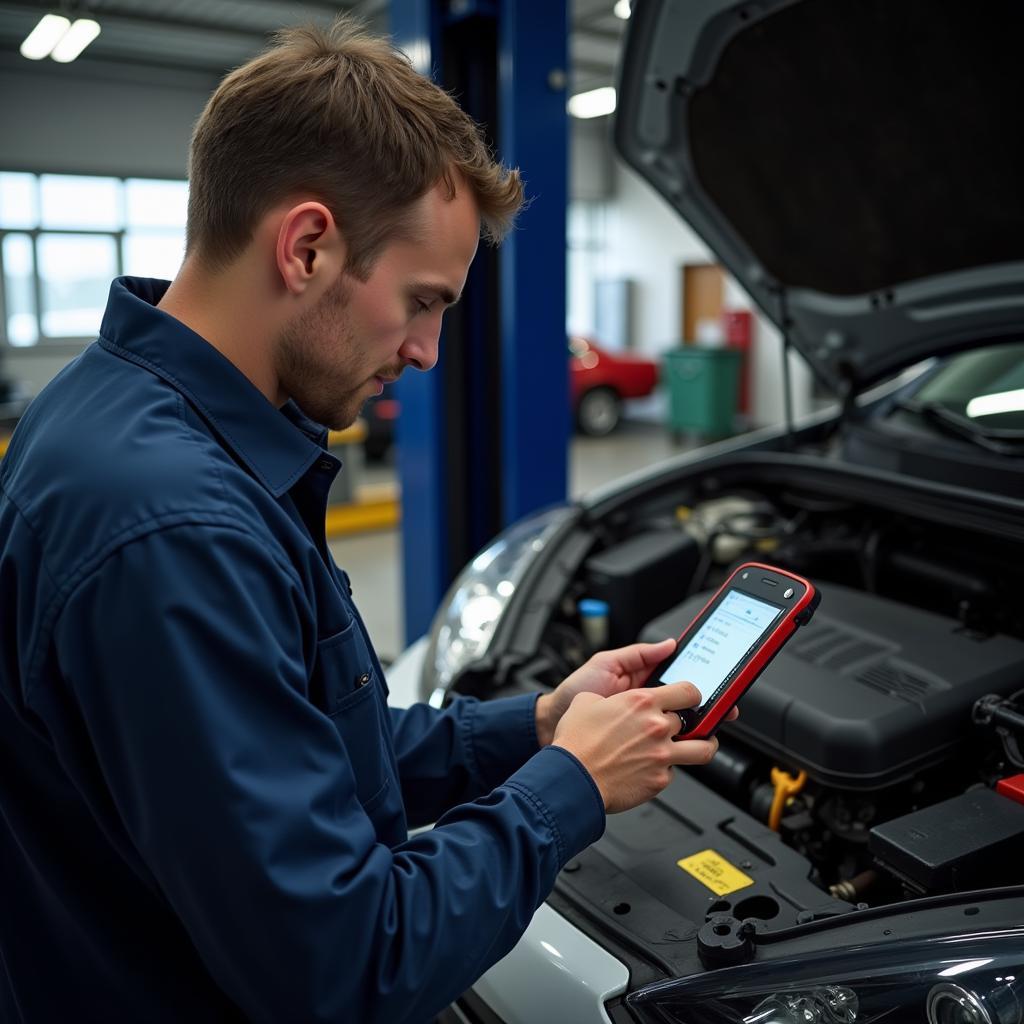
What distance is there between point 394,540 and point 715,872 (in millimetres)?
5223

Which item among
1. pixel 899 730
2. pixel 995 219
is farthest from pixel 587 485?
pixel 899 730

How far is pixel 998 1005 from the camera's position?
0.94 meters

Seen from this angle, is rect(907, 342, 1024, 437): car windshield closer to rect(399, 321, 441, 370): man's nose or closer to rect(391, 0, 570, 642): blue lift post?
rect(391, 0, 570, 642): blue lift post

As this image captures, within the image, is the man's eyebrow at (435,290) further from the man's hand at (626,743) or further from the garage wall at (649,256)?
the garage wall at (649,256)

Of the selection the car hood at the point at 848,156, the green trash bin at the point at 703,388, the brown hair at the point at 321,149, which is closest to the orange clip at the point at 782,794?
the brown hair at the point at 321,149

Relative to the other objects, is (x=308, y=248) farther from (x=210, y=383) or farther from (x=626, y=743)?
(x=626, y=743)

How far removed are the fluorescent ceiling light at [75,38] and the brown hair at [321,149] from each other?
8.65m

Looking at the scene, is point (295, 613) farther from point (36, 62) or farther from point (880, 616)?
point (36, 62)

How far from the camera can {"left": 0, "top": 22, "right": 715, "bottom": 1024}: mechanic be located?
29.9 inches

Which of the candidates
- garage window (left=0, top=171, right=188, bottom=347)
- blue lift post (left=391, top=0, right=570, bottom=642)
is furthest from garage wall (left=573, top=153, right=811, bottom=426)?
blue lift post (left=391, top=0, right=570, bottom=642)

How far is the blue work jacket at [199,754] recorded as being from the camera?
755mm

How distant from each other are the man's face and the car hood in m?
1.07

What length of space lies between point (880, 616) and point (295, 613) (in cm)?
119

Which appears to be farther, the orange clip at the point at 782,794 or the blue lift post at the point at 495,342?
the blue lift post at the point at 495,342
